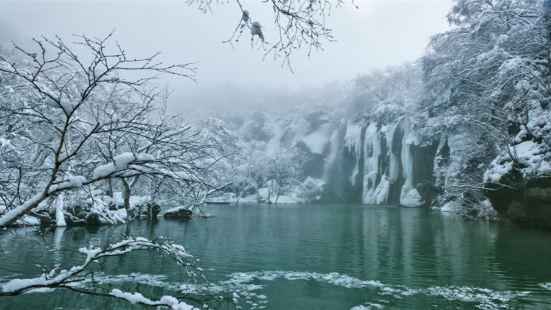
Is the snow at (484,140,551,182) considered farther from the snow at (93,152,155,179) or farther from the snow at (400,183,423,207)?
the snow at (400,183,423,207)

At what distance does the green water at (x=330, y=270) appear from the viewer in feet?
28.6

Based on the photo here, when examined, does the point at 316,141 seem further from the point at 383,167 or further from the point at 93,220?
the point at 93,220

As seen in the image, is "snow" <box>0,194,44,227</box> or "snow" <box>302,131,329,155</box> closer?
"snow" <box>0,194,44,227</box>

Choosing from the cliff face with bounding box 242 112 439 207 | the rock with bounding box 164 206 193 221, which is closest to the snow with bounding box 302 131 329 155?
the cliff face with bounding box 242 112 439 207

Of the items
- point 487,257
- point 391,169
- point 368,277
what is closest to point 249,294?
point 368,277

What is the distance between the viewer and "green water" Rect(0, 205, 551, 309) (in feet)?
28.6

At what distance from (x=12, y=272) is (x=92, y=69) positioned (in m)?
10.3

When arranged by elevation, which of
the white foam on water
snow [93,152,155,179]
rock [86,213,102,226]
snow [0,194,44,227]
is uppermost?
snow [93,152,155,179]

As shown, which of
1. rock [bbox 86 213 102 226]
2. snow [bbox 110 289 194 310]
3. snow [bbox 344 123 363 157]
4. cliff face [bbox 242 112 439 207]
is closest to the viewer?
snow [bbox 110 289 194 310]

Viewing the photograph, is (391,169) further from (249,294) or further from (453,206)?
(249,294)

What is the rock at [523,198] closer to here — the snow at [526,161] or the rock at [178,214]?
the snow at [526,161]

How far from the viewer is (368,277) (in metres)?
11.3

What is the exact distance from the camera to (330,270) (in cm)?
1224

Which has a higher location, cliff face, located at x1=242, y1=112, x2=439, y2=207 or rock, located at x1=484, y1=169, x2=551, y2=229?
cliff face, located at x1=242, y1=112, x2=439, y2=207
